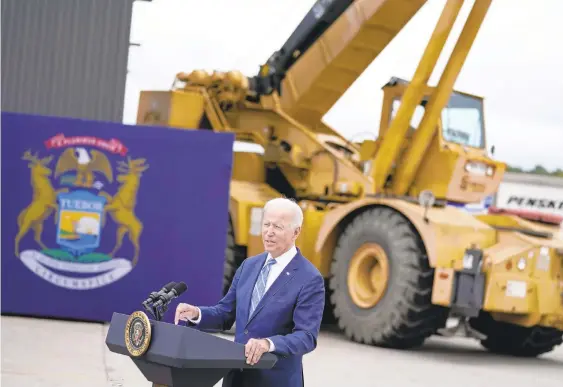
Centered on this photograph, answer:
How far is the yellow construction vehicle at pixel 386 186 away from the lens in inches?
484

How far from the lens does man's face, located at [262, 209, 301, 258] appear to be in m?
4.35

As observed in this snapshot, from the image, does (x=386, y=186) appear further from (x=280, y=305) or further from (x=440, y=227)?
(x=280, y=305)

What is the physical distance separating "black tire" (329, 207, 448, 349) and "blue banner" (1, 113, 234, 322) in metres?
2.11

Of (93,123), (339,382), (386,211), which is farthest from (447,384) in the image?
(93,123)

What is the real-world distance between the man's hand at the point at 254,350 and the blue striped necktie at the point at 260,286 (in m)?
0.39

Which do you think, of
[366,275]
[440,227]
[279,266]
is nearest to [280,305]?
[279,266]

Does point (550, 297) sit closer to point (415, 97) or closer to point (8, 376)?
point (415, 97)

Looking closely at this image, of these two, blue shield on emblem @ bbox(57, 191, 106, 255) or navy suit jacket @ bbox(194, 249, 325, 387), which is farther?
blue shield on emblem @ bbox(57, 191, 106, 255)

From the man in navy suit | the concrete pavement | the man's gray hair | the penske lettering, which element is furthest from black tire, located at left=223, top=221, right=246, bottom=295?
the penske lettering

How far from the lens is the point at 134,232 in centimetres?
1162

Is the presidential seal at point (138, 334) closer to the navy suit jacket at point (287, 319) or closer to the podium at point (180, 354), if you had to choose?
the podium at point (180, 354)

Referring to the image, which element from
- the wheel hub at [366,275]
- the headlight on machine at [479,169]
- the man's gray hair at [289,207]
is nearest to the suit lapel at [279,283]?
the man's gray hair at [289,207]

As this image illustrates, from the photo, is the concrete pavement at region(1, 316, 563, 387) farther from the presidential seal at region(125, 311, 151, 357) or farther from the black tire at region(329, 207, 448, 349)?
the presidential seal at region(125, 311, 151, 357)

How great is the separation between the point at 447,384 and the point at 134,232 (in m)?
3.55
